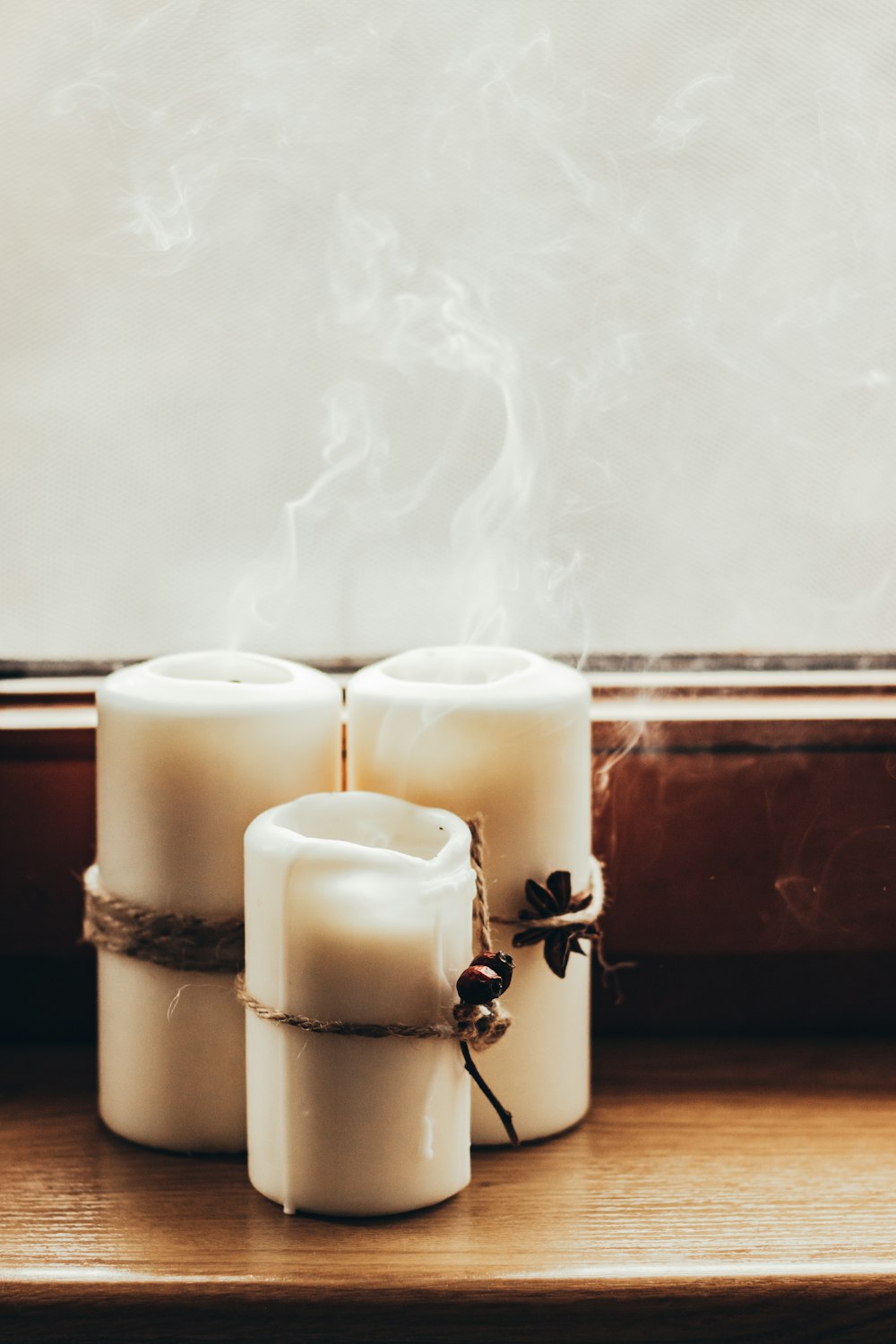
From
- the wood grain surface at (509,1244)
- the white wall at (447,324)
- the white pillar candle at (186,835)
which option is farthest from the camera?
the white wall at (447,324)

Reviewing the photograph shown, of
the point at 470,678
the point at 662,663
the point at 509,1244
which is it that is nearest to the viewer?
the point at 509,1244

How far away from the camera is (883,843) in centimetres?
83

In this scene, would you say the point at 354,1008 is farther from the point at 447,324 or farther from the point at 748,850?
the point at 447,324

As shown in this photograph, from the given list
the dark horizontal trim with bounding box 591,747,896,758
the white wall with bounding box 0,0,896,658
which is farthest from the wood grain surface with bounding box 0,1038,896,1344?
the white wall with bounding box 0,0,896,658

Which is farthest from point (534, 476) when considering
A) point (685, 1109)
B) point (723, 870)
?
point (685, 1109)

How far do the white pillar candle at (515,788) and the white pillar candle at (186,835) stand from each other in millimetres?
41

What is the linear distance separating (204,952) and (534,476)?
390 mm

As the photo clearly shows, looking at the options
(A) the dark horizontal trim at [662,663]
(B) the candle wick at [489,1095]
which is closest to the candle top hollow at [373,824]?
(B) the candle wick at [489,1095]

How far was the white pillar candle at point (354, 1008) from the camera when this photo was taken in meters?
0.61

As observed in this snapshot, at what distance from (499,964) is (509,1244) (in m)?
0.14

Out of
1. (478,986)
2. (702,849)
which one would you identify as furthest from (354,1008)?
(702,849)

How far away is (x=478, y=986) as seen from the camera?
24.2 inches

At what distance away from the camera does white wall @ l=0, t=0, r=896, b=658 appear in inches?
31.8

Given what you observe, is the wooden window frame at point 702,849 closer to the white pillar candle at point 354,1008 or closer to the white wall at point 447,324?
the white wall at point 447,324
